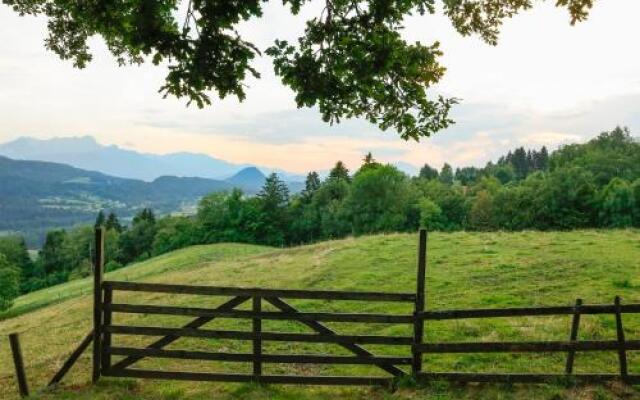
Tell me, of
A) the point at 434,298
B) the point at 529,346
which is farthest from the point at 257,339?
the point at 434,298

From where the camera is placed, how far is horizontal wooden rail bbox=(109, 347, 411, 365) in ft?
37.5

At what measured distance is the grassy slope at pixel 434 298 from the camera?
11.5 metres

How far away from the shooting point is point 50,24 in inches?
573

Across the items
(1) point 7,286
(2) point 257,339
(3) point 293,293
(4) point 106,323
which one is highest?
(3) point 293,293

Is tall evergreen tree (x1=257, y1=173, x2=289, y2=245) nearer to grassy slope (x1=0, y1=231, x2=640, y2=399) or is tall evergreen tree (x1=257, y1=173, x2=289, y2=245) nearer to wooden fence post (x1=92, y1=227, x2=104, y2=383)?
grassy slope (x1=0, y1=231, x2=640, y2=399)

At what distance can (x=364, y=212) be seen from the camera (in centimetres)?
9806

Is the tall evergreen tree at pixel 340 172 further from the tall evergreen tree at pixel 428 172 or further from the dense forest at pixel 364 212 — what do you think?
the tall evergreen tree at pixel 428 172

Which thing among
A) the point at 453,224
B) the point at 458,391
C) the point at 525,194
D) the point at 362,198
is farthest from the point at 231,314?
the point at 453,224

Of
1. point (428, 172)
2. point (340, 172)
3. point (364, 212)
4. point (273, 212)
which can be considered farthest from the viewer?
point (428, 172)

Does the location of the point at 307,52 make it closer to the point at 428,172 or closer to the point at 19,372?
the point at 19,372

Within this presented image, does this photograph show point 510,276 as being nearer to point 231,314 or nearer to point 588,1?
point 588,1

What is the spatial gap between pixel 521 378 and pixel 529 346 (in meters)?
0.66

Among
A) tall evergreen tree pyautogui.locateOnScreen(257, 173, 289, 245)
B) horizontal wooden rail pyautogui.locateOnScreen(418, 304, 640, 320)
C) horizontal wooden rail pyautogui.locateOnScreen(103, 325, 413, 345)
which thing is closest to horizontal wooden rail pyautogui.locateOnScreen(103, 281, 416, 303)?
horizontal wooden rail pyautogui.locateOnScreen(103, 325, 413, 345)

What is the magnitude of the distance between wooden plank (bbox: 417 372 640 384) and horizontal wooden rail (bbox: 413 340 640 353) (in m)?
0.49
